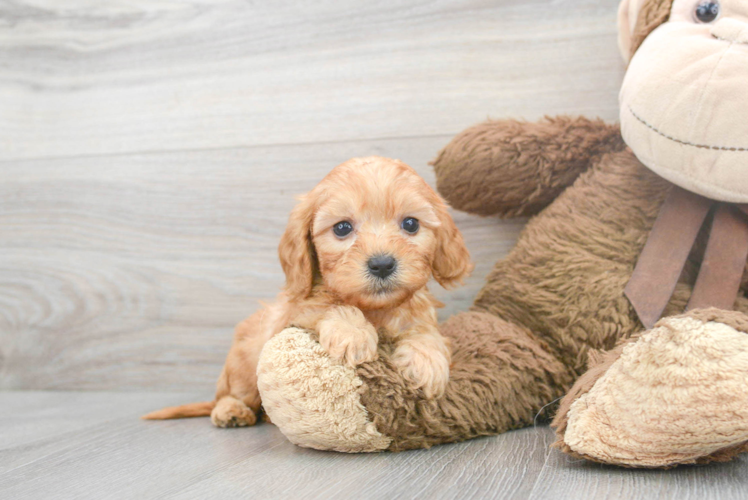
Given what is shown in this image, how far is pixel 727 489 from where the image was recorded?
1.02m

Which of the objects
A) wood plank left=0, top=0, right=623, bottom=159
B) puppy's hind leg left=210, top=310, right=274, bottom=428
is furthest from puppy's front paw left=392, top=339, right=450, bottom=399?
wood plank left=0, top=0, right=623, bottom=159

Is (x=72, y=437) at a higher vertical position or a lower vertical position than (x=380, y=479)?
lower

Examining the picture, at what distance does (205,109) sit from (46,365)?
122 centimetres

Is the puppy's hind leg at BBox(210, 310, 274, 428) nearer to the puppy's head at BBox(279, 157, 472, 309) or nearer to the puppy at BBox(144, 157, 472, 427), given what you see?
the puppy at BBox(144, 157, 472, 427)

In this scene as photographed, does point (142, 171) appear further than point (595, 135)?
Yes

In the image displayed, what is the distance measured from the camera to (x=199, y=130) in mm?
2252

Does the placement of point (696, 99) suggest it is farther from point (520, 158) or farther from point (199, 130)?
point (199, 130)

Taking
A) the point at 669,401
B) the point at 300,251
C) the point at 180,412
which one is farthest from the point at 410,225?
the point at 180,412

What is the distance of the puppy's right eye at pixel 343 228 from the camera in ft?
4.55

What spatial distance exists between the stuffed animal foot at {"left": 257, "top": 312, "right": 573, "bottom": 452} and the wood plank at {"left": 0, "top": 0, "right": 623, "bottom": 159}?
0.95m

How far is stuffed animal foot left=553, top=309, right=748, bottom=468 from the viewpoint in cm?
99

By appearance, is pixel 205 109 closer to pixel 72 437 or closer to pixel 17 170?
pixel 17 170

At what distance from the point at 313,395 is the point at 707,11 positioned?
4.16 feet

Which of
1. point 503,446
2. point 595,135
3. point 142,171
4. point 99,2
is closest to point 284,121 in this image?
point 142,171
